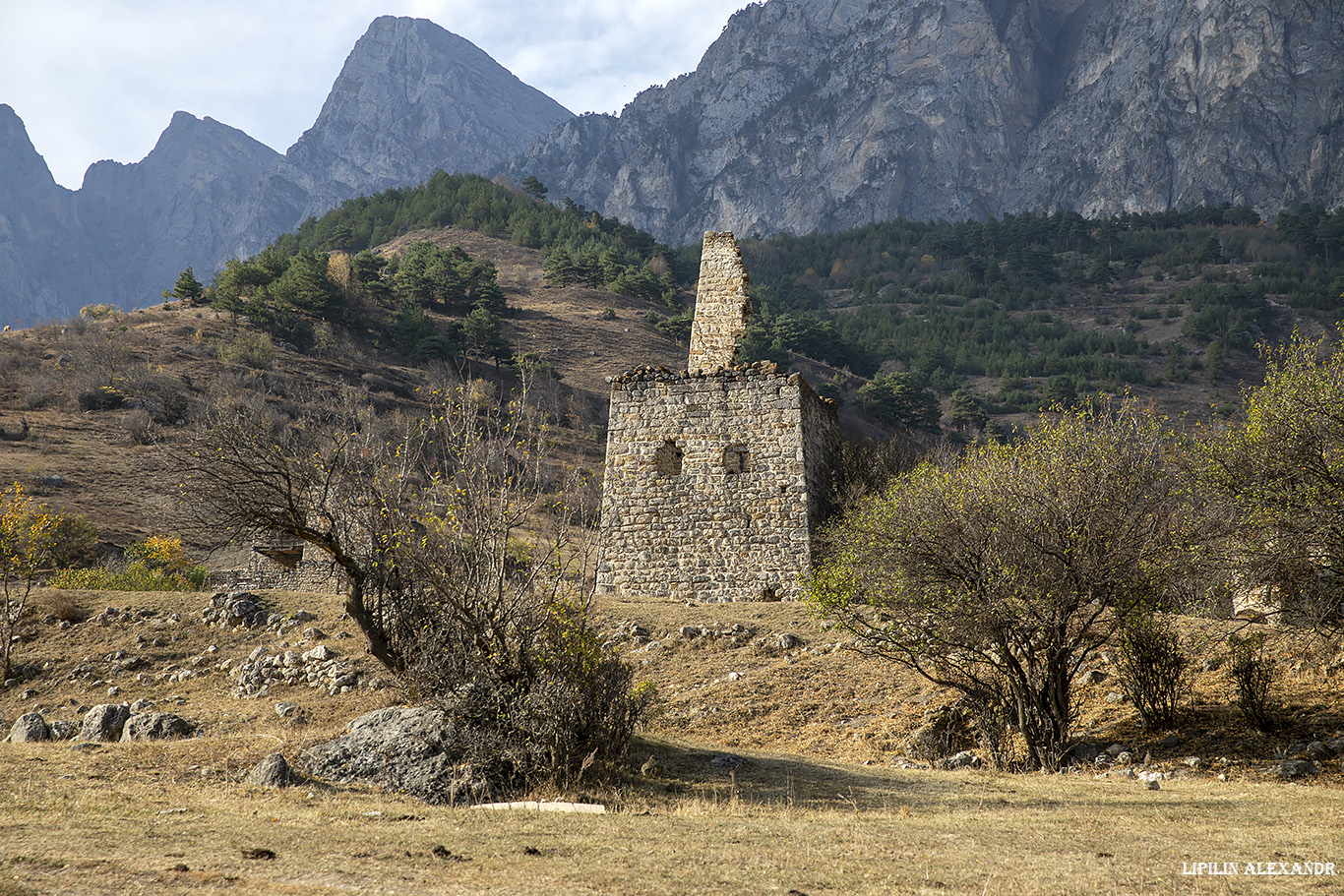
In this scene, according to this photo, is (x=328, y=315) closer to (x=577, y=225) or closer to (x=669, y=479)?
(x=577, y=225)

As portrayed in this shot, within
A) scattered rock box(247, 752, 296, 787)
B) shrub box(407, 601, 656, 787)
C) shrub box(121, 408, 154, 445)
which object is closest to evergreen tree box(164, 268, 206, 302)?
shrub box(121, 408, 154, 445)

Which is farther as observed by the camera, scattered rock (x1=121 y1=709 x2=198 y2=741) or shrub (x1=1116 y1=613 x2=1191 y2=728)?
shrub (x1=1116 y1=613 x2=1191 y2=728)

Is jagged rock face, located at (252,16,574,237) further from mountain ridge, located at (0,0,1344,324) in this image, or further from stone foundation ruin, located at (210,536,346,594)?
stone foundation ruin, located at (210,536,346,594)

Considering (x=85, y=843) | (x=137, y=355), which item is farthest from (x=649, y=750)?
(x=137, y=355)

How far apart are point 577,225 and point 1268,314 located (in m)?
46.0

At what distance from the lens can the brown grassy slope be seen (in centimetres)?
2530

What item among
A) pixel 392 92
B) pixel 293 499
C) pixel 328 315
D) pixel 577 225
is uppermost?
pixel 392 92

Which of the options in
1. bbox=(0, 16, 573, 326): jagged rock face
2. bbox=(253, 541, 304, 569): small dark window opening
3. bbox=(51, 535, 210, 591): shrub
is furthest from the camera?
bbox=(0, 16, 573, 326): jagged rock face

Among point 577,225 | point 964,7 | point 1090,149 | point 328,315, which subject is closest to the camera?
point 328,315

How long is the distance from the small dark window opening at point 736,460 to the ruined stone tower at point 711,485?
18 mm

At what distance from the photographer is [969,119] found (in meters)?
121

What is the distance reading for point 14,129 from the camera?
16188 centimetres

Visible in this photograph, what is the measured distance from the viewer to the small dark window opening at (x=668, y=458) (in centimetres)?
1526

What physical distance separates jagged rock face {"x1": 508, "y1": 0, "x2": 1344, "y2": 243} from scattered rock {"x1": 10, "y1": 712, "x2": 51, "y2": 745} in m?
103
